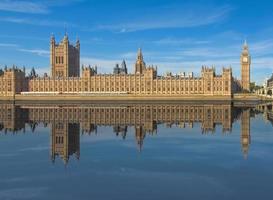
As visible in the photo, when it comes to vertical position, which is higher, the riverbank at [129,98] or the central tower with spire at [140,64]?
the central tower with spire at [140,64]

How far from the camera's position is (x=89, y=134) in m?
37.2

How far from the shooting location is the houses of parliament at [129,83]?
14525 cm

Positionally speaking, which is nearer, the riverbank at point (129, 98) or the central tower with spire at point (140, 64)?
the riverbank at point (129, 98)

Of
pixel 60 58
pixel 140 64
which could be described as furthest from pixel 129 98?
pixel 60 58

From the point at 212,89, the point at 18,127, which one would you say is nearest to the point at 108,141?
the point at 18,127

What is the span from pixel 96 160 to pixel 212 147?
29.1 ft

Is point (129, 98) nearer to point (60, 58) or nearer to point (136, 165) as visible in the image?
point (60, 58)

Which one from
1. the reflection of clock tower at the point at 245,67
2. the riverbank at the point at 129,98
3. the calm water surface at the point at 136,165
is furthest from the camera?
the reflection of clock tower at the point at 245,67

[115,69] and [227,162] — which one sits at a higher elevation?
[115,69]

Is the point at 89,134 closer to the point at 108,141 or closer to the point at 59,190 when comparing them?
the point at 108,141

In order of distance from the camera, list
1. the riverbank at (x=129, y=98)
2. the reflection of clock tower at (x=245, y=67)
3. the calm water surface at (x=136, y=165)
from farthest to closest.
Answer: the reflection of clock tower at (x=245, y=67) → the riverbank at (x=129, y=98) → the calm water surface at (x=136, y=165)

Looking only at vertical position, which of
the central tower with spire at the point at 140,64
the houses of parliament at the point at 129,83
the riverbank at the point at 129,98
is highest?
the central tower with spire at the point at 140,64

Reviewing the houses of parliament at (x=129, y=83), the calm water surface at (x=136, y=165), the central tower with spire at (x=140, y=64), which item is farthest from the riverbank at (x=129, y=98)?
the calm water surface at (x=136, y=165)

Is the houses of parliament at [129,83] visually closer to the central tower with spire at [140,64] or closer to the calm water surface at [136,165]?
the central tower with spire at [140,64]
